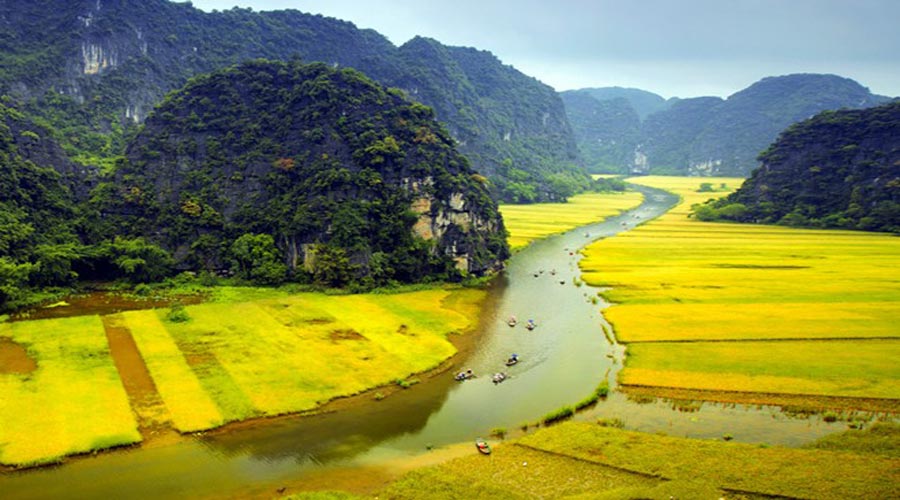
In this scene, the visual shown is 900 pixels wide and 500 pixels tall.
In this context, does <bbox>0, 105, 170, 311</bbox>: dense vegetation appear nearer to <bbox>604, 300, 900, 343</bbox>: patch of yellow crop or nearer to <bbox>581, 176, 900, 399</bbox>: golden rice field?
<bbox>604, 300, 900, 343</bbox>: patch of yellow crop

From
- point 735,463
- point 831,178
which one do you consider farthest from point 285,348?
point 831,178

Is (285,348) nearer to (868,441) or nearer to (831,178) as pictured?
(868,441)

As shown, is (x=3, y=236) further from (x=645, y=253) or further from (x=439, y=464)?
(x=645, y=253)

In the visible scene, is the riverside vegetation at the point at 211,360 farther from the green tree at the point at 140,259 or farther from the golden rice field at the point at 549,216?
the golden rice field at the point at 549,216

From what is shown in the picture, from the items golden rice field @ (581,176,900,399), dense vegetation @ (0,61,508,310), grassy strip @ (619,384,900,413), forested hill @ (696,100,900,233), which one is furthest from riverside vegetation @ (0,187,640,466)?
forested hill @ (696,100,900,233)

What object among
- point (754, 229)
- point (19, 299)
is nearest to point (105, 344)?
point (19, 299)

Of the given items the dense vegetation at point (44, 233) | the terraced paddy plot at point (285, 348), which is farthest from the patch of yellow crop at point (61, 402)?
the dense vegetation at point (44, 233)
